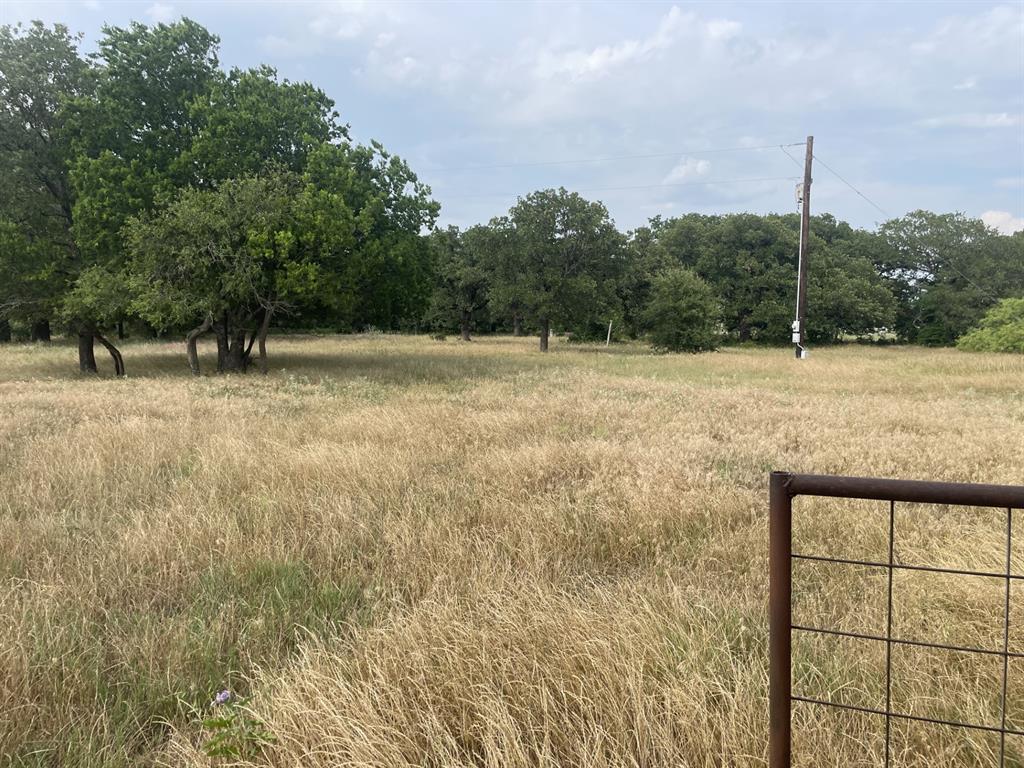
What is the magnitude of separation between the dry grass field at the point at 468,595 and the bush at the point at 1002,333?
27.5 m

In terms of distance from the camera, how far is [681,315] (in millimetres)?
36219

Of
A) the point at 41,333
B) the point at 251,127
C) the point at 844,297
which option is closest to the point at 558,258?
A: the point at 251,127

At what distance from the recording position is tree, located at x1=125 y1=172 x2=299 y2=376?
56.0ft

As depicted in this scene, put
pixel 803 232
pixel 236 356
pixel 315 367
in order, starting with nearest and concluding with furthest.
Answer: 1. pixel 236 356
2. pixel 315 367
3. pixel 803 232

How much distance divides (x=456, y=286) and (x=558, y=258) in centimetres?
1611

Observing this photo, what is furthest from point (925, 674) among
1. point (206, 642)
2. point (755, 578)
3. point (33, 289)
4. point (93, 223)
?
point (33, 289)

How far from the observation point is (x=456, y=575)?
3951mm

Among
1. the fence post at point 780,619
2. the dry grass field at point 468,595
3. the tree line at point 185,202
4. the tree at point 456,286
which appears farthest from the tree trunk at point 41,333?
the fence post at point 780,619

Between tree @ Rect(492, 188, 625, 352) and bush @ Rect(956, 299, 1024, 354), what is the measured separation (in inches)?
771

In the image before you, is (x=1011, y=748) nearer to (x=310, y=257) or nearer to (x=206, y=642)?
(x=206, y=642)

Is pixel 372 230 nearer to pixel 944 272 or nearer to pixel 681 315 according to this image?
pixel 681 315

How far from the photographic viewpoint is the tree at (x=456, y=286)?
1864 inches

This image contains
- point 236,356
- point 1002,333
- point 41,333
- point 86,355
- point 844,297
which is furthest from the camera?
point 844,297

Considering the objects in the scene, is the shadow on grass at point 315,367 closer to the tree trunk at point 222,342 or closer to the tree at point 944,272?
the tree trunk at point 222,342
